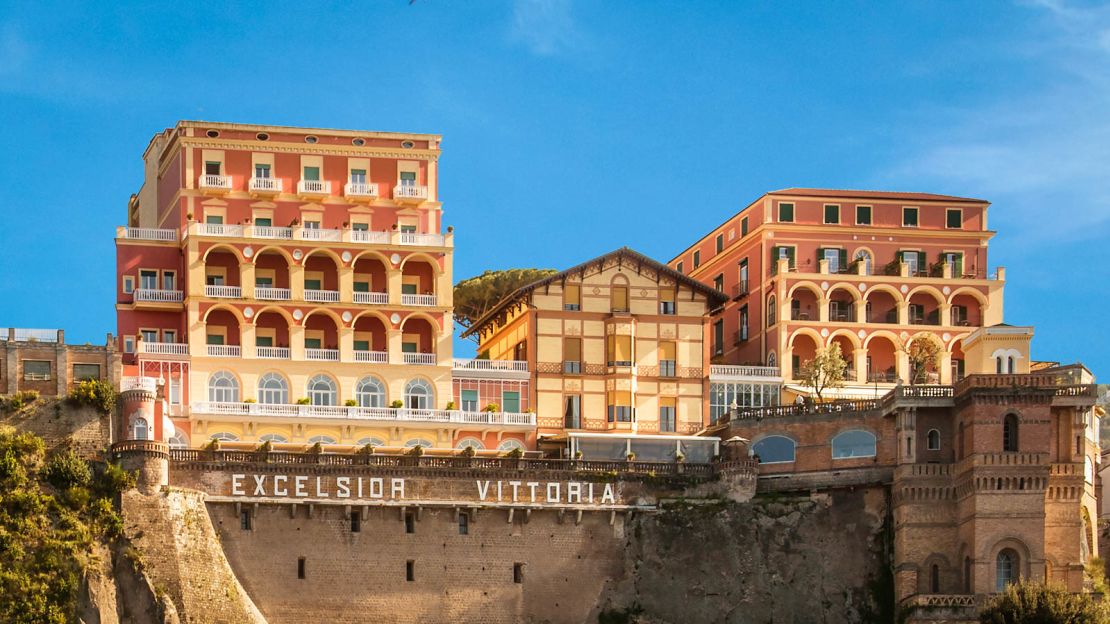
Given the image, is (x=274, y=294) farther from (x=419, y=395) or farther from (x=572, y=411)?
(x=572, y=411)

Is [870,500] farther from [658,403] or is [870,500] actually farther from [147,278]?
[147,278]

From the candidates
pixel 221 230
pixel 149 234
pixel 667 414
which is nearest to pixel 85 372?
pixel 221 230

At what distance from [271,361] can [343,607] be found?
17527 millimetres

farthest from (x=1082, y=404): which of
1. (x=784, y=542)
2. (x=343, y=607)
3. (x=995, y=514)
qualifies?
(x=343, y=607)

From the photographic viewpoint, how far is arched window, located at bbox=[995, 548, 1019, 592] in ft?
384

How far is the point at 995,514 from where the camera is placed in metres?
117

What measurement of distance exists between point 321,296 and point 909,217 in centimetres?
3493

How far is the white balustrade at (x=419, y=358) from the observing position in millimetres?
130000

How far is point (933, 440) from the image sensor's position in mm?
121500

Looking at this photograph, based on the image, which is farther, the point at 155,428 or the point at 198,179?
the point at 198,179

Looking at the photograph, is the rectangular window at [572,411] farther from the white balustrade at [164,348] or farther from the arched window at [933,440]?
the white balustrade at [164,348]

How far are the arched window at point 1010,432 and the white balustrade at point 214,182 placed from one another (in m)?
42.4

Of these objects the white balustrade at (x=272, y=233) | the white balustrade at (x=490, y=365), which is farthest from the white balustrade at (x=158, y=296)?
the white balustrade at (x=490, y=365)

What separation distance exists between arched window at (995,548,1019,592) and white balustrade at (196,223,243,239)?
42.4m
